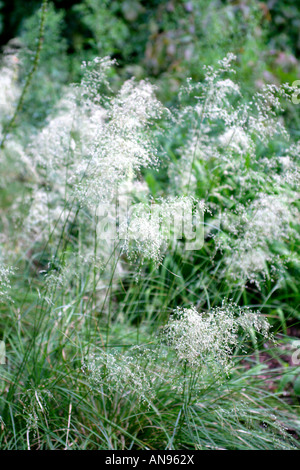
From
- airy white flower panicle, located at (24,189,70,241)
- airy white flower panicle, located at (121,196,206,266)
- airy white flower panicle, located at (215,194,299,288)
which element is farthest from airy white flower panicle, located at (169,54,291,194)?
airy white flower panicle, located at (24,189,70,241)

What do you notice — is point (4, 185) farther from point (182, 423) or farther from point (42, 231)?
point (182, 423)

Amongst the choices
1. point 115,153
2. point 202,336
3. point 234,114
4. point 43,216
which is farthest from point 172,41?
point 202,336

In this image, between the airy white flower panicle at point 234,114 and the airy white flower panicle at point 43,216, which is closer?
the airy white flower panicle at point 234,114

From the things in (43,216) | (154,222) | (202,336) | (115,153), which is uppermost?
(115,153)

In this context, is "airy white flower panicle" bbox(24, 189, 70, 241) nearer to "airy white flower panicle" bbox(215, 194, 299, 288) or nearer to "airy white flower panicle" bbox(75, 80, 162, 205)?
"airy white flower panicle" bbox(75, 80, 162, 205)

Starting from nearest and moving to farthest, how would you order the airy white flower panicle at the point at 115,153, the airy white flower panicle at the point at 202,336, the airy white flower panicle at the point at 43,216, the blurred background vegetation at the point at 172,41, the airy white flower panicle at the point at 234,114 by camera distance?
→ the airy white flower panicle at the point at 202,336, the airy white flower panicle at the point at 115,153, the airy white flower panicle at the point at 234,114, the airy white flower panicle at the point at 43,216, the blurred background vegetation at the point at 172,41

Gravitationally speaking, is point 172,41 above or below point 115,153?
below

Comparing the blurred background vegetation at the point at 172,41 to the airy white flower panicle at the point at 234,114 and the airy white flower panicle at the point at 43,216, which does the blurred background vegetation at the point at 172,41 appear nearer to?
the airy white flower panicle at the point at 43,216

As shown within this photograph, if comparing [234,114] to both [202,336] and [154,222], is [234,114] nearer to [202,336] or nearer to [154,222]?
[154,222]

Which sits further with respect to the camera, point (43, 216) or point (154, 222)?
point (43, 216)

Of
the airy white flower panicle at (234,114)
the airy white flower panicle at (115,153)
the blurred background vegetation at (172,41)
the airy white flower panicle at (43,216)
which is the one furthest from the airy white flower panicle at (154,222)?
the blurred background vegetation at (172,41)

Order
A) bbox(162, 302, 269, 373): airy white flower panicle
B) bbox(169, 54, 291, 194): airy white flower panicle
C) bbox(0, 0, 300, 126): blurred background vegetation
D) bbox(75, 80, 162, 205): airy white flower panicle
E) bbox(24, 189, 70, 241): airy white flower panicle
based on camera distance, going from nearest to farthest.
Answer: bbox(162, 302, 269, 373): airy white flower panicle < bbox(75, 80, 162, 205): airy white flower panicle < bbox(169, 54, 291, 194): airy white flower panicle < bbox(24, 189, 70, 241): airy white flower panicle < bbox(0, 0, 300, 126): blurred background vegetation

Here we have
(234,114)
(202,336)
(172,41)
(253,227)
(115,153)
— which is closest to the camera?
(202,336)

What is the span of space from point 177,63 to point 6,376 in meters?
4.19
